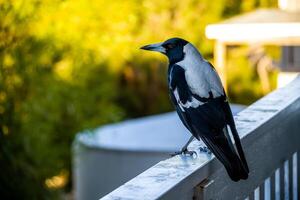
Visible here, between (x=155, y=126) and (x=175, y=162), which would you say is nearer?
(x=175, y=162)

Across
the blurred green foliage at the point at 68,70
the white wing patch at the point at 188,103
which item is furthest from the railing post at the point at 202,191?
the blurred green foliage at the point at 68,70

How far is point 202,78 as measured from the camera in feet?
5.64

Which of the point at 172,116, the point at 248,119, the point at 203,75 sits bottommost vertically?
the point at 172,116

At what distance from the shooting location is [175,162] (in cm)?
142

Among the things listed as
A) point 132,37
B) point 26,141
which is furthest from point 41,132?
point 132,37

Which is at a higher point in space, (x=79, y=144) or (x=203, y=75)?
(x=203, y=75)

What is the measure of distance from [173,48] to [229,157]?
0.54m

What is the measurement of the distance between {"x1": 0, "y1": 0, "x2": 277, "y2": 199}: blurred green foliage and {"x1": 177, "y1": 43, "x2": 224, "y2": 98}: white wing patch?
6.33ft

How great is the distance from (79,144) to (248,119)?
4319 millimetres

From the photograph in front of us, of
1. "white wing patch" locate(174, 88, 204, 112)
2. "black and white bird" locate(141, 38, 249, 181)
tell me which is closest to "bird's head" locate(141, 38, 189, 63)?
"black and white bird" locate(141, 38, 249, 181)

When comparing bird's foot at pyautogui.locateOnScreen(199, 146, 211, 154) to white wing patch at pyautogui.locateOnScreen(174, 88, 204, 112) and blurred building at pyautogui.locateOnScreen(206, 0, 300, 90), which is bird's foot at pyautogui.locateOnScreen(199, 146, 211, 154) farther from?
blurred building at pyautogui.locateOnScreen(206, 0, 300, 90)

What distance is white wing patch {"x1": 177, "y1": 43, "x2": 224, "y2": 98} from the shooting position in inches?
67.0

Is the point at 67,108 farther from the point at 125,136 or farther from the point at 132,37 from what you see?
the point at 132,37

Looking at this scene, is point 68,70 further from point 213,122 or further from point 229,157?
point 229,157
